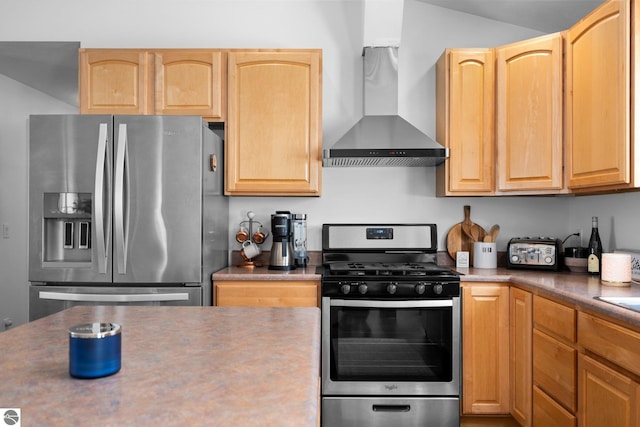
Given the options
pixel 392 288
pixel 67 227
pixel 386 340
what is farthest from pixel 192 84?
pixel 386 340

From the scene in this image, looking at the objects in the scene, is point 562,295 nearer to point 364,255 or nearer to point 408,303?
point 408,303

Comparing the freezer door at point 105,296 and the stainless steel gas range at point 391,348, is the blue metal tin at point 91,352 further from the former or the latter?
the stainless steel gas range at point 391,348

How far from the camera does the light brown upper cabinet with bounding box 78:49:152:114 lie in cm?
284

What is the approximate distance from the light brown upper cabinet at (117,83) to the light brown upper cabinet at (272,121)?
0.56m

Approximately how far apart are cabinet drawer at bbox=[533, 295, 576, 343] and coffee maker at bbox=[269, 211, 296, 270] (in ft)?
4.71

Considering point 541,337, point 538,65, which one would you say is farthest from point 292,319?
point 538,65

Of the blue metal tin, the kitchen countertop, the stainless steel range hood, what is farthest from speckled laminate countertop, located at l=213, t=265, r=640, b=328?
the blue metal tin

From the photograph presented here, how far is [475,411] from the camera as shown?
8.39 ft

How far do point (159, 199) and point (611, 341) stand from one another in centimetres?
221

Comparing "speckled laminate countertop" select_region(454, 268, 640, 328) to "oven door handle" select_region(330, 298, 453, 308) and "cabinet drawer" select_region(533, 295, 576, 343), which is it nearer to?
"cabinet drawer" select_region(533, 295, 576, 343)

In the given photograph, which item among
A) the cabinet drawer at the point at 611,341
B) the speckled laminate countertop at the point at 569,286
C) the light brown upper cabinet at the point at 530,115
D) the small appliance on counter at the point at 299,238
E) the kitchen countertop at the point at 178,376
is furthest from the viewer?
the small appliance on counter at the point at 299,238

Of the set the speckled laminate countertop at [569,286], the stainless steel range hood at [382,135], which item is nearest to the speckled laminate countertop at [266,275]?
the stainless steel range hood at [382,135]

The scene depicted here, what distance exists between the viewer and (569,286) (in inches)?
84.7

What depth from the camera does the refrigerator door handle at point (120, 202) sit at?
244 cm
